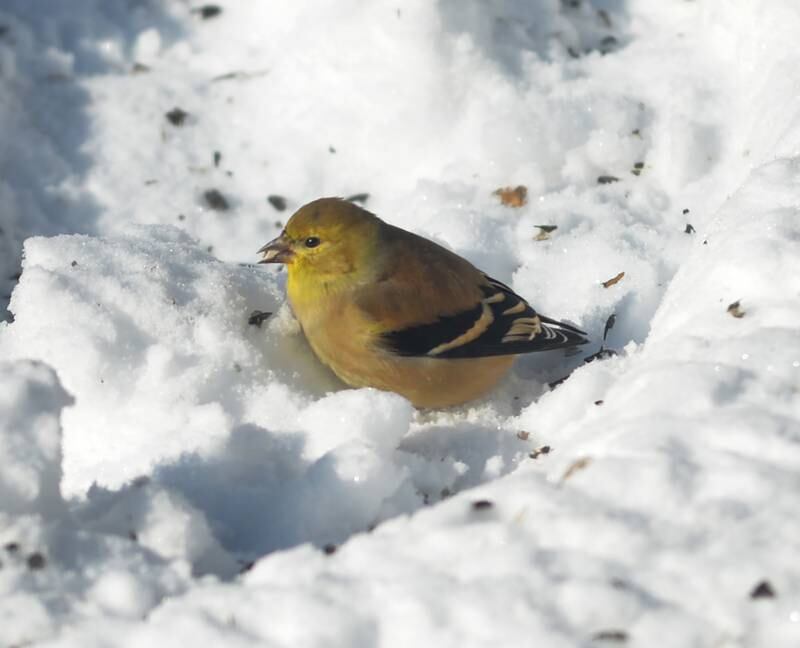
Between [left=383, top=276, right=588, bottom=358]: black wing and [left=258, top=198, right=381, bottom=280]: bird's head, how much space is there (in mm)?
418

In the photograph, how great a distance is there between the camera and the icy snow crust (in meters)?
2.53

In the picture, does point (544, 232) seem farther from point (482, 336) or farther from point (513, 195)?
point (482, 336)

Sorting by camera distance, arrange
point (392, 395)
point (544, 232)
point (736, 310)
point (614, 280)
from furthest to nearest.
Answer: point (544, 232)
point (614, 280)
point (392, 395)
point (736, 310)

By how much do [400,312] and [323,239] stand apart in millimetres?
470

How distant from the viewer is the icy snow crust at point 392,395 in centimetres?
253

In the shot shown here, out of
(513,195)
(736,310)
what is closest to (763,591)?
(736,310)

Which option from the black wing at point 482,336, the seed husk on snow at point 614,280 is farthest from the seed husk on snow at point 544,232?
the black wing at point 482,336

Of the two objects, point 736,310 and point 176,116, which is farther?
point 176,116

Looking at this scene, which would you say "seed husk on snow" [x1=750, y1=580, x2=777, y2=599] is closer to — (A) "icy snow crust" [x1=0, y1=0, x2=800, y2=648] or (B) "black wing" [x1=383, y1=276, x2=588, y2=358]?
(A) "icy snow crust" [x1=0, y1=0, x2=800, y2=648]

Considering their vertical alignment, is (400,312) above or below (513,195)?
below

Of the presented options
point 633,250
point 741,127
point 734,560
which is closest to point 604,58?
point 741,127

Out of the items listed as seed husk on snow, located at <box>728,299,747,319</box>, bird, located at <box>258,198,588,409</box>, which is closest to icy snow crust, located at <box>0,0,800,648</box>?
seed husk on snow, located at <box>728,299,747,319</box>

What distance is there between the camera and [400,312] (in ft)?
14.1

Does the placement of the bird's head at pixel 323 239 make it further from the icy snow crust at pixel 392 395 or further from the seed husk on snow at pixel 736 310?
the seed husk on snow at pixel 736 310
